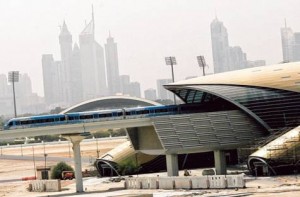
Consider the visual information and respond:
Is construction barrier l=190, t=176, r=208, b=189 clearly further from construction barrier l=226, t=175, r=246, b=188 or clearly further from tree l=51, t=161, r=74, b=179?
tree l=51, t=161, r=74, b=179

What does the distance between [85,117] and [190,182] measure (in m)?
15.8

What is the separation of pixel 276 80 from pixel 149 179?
1967 centimetres

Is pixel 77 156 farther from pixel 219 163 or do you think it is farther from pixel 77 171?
pixel 219 163

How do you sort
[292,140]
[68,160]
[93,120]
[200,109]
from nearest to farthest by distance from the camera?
[292,140], [93,120], [200,109], [68,160]

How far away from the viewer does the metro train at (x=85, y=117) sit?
70875 mm

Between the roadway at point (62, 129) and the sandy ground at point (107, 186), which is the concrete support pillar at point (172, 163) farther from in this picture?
the roadway at point (62, 129)

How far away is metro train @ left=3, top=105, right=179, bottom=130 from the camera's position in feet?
233

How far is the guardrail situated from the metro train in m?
8.77

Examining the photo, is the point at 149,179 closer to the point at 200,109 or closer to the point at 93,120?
the point at 93,120

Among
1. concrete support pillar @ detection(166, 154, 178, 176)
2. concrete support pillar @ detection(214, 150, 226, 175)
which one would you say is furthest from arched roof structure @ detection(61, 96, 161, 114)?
concrete support pillar @ detection(166, 154, 178, 176)

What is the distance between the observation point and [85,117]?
73688mm

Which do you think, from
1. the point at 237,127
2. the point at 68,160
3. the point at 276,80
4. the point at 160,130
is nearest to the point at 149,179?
the point at 160,130

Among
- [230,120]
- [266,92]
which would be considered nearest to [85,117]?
[230,120]

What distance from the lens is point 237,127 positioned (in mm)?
76188
